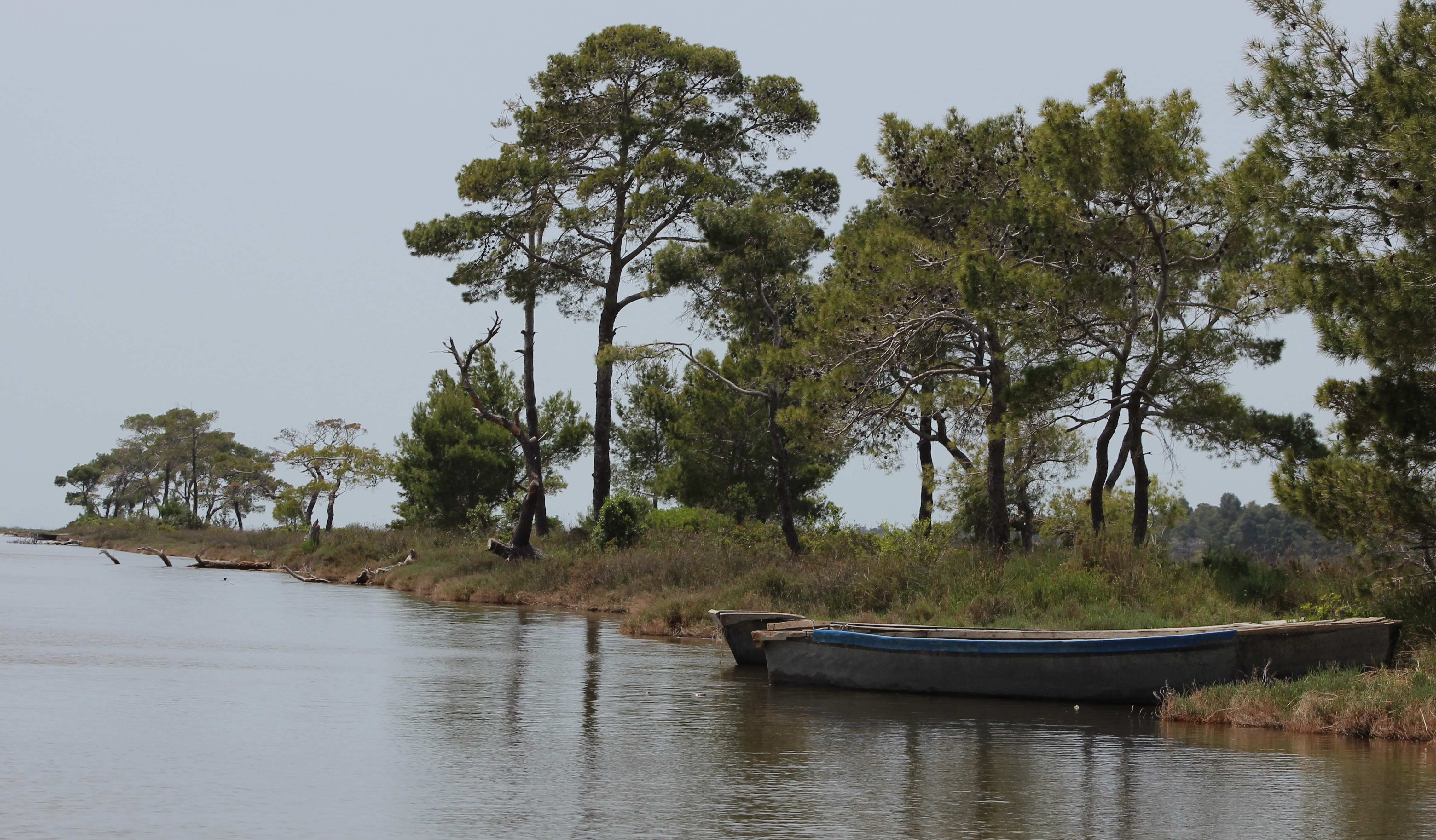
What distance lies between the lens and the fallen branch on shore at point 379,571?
142 ft

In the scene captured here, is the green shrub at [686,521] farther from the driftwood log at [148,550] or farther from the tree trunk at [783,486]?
the driftwood log at [148,550]

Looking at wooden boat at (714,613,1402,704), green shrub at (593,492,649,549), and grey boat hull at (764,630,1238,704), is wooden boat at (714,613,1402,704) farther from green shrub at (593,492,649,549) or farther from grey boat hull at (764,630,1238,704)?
green shrub at (593,492,649,549)

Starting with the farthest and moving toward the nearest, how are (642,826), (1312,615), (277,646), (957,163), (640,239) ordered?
(640,239), (957,163), (277,646), (1312,615), (642,826)

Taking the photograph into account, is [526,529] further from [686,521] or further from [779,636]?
[779,636]

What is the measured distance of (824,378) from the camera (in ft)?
84.3

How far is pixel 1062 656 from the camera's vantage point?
604 inches

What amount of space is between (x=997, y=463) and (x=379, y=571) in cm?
2480

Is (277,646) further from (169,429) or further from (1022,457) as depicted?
(169,429)

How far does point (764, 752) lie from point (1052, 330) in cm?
1221

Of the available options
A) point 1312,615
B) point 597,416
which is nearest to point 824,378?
point 1312,615

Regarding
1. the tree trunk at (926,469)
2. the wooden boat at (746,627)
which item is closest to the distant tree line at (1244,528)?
the tree trunk at (926,469)

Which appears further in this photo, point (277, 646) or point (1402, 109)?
point (277, 646)

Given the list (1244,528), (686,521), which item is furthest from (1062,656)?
(1244,528)

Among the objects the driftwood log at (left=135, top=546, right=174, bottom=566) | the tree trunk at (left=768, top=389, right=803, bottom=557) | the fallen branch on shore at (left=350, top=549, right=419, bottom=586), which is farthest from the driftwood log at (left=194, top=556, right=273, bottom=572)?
the tree trunk at (left=768, top=389, right=803, bottom=557)
